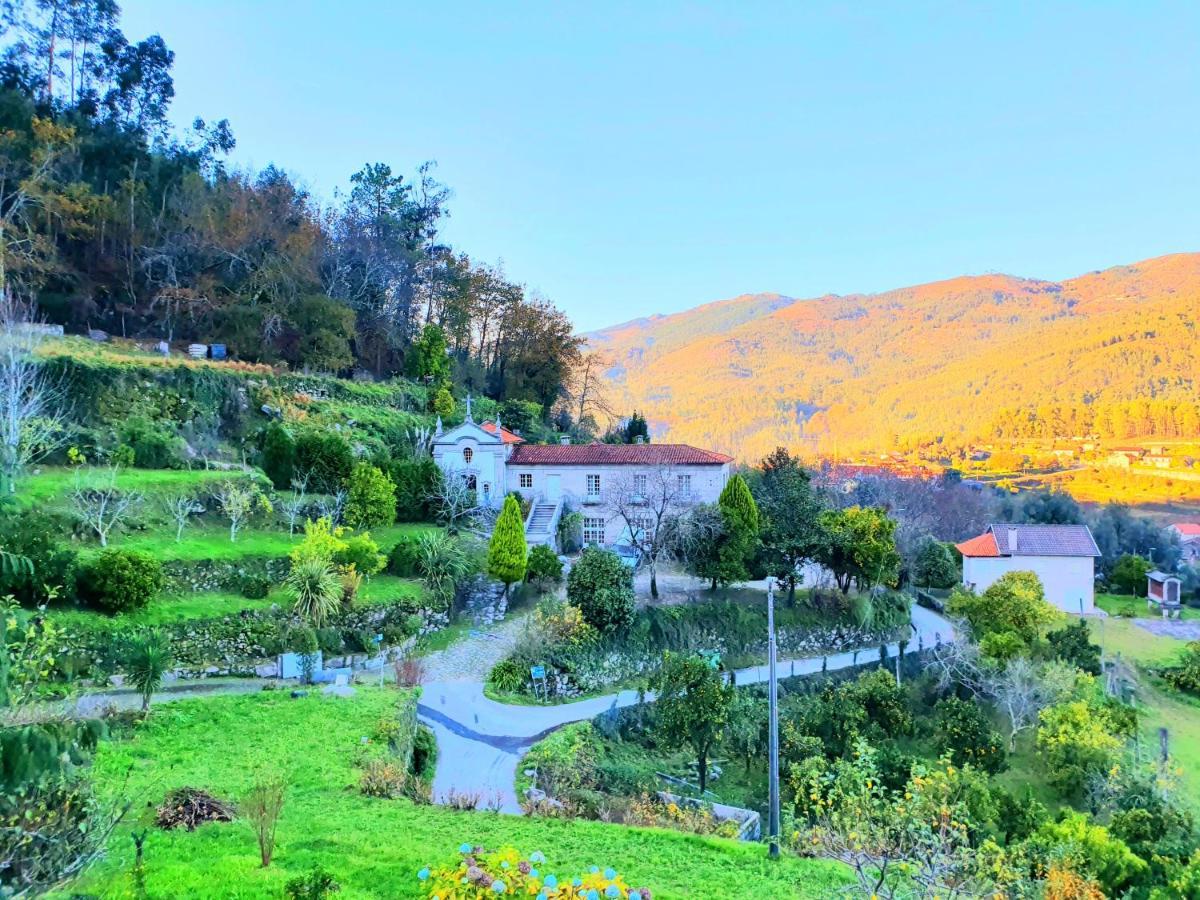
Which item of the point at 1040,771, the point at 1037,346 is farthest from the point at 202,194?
the point at 1037,346

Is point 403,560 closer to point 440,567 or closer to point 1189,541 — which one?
point 440,567

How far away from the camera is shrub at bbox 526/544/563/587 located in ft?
73.6

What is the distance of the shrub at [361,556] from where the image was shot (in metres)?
19.2

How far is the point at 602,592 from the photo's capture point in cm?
1947

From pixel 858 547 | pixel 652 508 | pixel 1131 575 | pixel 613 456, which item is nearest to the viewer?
pixel 858 547

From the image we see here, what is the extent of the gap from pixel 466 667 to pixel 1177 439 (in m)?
94.6

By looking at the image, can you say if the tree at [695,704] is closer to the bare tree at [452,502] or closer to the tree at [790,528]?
the tree at [790,528]

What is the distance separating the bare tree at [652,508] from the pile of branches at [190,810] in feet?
48.4

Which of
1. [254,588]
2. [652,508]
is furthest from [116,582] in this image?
[652,508]

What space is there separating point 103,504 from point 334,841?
12.7m

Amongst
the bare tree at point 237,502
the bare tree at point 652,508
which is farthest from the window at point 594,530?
the bare tree at point 237,502

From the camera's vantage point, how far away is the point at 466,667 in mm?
18234

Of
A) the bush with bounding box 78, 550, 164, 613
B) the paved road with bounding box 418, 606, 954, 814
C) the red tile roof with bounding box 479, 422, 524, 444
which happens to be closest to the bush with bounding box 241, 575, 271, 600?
the bush with bounding box 78, 550, 164, 613

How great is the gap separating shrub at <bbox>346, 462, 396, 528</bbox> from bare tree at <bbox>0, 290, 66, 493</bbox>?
7718mm
